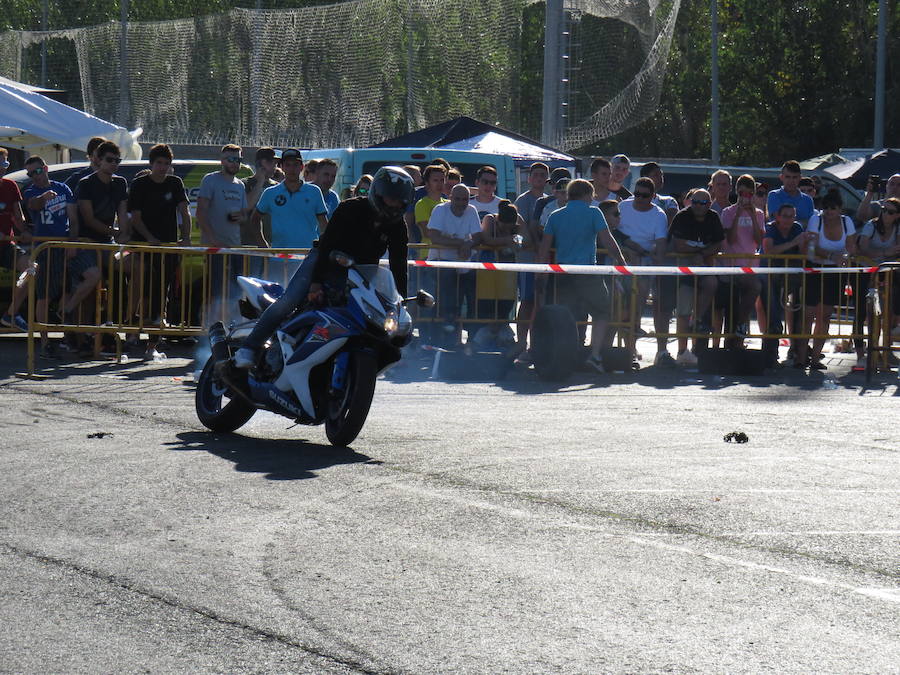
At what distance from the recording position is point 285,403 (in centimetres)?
978

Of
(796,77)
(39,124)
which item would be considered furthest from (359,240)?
(796,77)

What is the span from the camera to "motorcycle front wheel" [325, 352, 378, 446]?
9367mm

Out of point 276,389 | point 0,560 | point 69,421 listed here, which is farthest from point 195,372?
point 0,560

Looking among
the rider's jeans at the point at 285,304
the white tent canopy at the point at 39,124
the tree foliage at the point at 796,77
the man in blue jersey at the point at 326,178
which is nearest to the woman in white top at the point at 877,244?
the man in blue jersey at the point at 326,178

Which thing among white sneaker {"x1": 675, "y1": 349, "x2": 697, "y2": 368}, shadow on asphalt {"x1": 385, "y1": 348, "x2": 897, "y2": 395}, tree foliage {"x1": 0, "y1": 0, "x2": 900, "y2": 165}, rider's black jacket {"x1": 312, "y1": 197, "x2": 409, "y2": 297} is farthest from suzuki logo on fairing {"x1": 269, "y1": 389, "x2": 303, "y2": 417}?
tree foliage {"x1": 0, "y1": 0, "x2": 900, "y2": 165}

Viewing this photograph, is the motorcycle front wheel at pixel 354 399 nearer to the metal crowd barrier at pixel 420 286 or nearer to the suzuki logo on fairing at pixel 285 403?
the suzuki logo on fairing at pixel 285 403

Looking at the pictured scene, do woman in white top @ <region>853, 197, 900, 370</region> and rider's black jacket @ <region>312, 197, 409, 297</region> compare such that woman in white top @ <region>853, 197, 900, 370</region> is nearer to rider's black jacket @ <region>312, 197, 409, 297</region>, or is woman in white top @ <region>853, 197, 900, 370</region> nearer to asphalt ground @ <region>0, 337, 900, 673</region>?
asphalt ground @ <region>0, 337, 900, 673</region>

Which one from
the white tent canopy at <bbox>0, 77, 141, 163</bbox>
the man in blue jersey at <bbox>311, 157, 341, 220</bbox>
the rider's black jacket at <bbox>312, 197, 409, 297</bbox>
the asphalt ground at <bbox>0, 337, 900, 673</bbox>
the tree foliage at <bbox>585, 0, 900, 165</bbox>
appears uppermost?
the tree foliage at <bbox>585, 0, 900, 165</bbox>

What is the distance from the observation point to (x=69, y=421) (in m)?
10.6

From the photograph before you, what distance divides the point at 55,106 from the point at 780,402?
12450mm

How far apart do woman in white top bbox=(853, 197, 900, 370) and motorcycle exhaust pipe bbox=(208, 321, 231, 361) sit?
335 inches

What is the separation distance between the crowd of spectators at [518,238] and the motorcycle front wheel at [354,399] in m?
5.59

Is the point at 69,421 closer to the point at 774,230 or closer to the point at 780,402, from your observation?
the point at 780,402

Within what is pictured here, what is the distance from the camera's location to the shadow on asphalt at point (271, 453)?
8.71m
